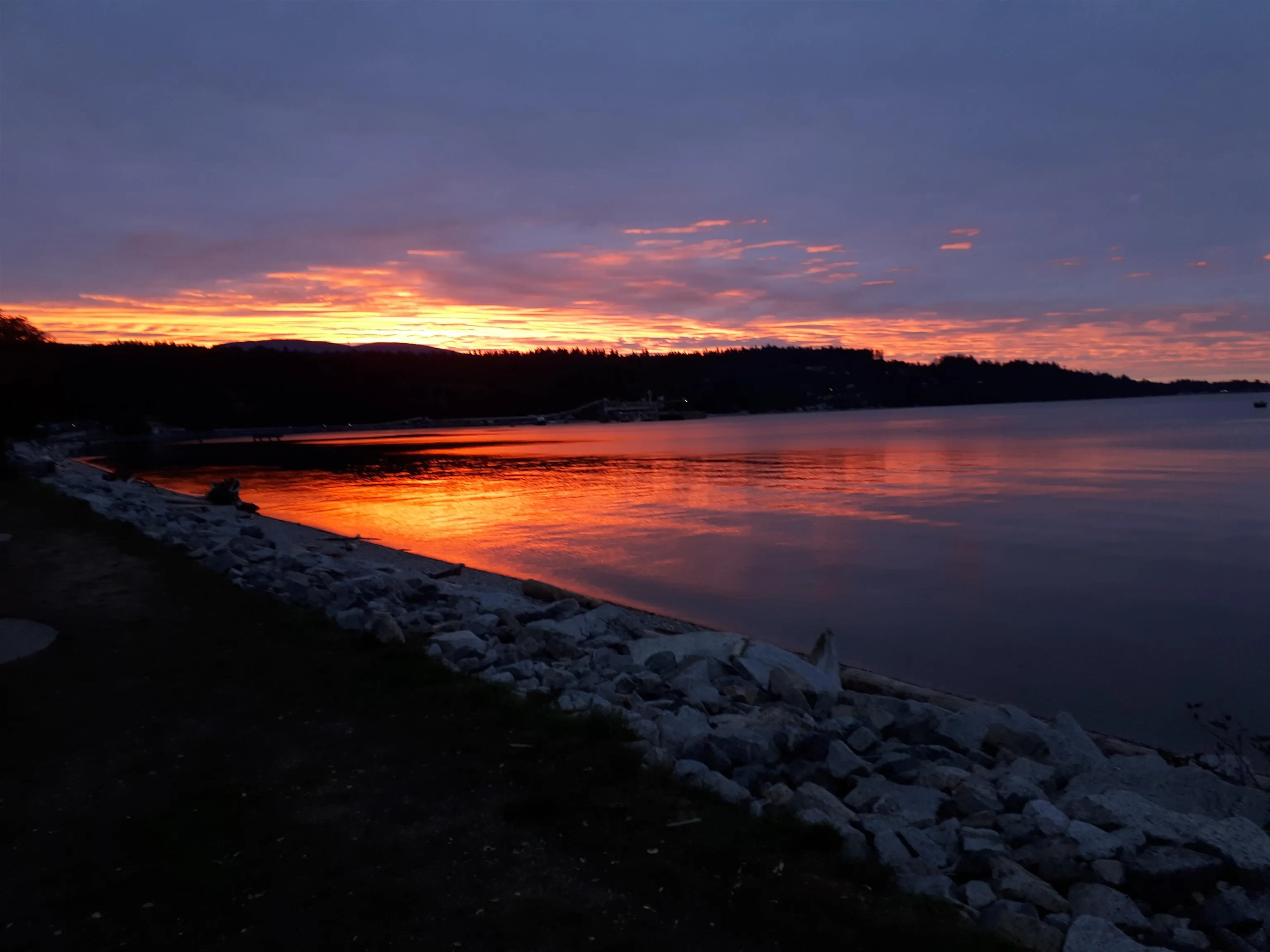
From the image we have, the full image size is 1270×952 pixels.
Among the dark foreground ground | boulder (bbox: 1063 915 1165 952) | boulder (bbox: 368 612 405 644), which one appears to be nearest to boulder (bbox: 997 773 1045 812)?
boulder (bbox: 1063 915 1165 952)

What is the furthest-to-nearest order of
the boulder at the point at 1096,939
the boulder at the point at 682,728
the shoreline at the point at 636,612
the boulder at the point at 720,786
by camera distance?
the shoreline at the point at 636,612 → the boulder at the point at 682,728 → the boulder at the point at 720,786 → the boulder at the point at 1096,939

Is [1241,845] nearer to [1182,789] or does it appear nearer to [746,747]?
[1182,789]

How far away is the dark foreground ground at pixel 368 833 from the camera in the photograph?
3.74 metres

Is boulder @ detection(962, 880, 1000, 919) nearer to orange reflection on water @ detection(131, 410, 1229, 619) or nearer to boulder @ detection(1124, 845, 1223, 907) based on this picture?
boulder @ detection(1124, 845, 1223, 907)

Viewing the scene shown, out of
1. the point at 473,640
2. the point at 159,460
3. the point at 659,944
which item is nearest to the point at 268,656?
the point at 473,640

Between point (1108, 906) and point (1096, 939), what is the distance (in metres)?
0.48

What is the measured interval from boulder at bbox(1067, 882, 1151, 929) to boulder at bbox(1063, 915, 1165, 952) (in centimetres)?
19

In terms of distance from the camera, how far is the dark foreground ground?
12.3 ft

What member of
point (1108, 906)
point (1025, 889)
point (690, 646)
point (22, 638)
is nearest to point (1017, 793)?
point (1108, 906)

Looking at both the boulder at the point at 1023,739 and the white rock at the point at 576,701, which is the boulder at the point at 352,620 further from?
the boulder at the point at 1023,739

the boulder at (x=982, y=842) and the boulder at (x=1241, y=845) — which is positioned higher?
the boulder at (x=982, y=842)

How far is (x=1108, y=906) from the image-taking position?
4.14m

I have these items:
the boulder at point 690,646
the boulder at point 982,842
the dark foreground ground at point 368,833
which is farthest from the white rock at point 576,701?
the boulder at point 982,842

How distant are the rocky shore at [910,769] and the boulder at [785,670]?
3cm
